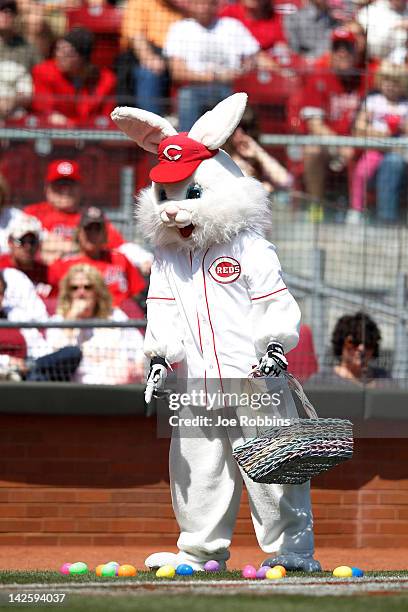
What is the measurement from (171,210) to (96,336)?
2206mm

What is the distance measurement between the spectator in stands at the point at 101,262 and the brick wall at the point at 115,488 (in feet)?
3.29

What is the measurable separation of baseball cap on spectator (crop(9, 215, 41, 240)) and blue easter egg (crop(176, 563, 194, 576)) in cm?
319

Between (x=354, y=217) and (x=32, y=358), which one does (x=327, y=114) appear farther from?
(x=32, y=358)

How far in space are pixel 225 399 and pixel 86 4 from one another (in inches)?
181

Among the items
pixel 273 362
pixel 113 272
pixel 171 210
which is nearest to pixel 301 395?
pixel 273 362

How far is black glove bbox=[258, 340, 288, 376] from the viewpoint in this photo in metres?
5.52

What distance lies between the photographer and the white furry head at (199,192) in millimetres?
5777

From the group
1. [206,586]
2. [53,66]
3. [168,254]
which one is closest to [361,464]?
[168,254]

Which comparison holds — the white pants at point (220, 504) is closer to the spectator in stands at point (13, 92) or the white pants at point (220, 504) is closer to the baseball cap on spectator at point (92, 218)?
the baseball cap on spectator at point (92, 218)

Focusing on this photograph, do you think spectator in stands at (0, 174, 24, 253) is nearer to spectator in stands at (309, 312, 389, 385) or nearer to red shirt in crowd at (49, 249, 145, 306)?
red shirt in crowd at (49, 249, 145, 306)

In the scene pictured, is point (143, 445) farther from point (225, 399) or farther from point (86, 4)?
point (86, 4)

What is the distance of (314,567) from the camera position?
5754 millimetres

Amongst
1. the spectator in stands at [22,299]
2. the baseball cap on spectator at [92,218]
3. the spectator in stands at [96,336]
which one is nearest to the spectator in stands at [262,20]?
the baseball cap on spectator at [92,218]

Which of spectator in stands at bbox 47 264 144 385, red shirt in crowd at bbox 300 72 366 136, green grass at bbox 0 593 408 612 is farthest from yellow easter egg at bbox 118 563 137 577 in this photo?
red shirt in crowd at bbox 300 72 366 136
